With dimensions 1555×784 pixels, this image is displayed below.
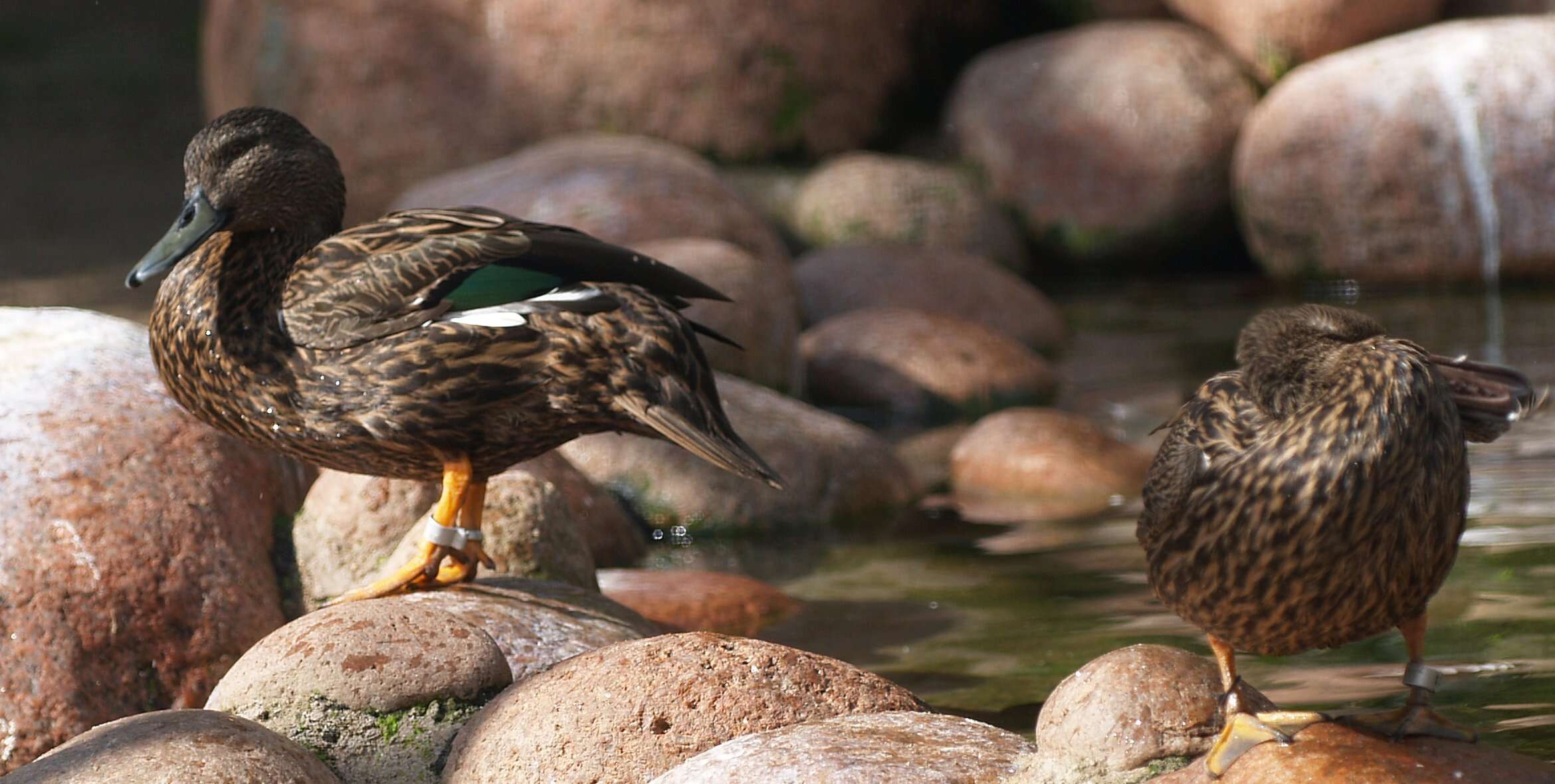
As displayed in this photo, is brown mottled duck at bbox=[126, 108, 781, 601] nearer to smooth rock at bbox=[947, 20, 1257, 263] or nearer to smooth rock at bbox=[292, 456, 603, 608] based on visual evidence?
smooth rock at bbox=[292, 456, 603, 608]

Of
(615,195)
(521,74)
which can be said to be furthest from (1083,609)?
(521,74)

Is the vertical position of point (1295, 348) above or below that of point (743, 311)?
above

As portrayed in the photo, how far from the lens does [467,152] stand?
12.5m

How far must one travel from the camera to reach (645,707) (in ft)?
12.6

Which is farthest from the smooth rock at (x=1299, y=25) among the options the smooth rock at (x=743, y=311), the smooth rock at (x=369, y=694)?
the smooth rock at (x=369, y=694)

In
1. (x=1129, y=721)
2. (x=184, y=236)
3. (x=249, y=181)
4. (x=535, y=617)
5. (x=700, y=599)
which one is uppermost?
(x=249, y=181)

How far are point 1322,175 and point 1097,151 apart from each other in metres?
1.57

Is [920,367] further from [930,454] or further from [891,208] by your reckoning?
[891,208]

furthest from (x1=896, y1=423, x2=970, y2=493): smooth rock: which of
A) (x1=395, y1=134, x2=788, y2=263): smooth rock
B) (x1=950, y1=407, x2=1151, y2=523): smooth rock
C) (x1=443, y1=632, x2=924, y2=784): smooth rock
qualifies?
(x1=443, y1=632, x2=924, y2=784): smooth rock

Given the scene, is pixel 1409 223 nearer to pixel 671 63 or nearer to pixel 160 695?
pixel 671 63

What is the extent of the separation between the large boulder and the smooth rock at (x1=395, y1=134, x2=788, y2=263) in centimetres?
220

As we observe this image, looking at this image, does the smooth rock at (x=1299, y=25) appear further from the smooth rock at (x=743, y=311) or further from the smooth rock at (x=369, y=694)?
the smooth rock at (x=369, y=694)

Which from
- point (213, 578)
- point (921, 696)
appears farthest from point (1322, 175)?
point (213, 578)

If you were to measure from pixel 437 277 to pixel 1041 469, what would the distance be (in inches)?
145
